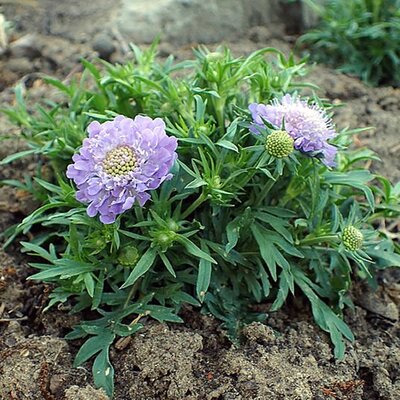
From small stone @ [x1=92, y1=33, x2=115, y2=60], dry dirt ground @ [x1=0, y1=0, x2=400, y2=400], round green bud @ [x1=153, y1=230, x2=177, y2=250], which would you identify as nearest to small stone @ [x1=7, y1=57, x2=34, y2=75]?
small stone @ [x1=92, y1=33, x2=115, y2=60]

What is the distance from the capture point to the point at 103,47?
4.03m

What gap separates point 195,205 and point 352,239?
544 mm

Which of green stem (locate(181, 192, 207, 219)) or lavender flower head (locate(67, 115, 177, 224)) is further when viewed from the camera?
green stem (locate(181, 192, 207, 219))

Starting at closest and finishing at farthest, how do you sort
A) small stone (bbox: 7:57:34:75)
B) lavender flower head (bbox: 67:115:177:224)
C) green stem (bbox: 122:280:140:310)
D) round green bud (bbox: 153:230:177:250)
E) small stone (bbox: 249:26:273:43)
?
lavender flower head (bbox: 67:115:177:224)
round green bud (bbox: 153:230:177:250)
green stem (bbox: 122:280:140:310)
small stone (bbox: 7:57:34:75)
small stone (bbox: 249:26:273:43)

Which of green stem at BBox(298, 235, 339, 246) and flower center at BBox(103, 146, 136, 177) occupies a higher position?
flower center at BBox(103, 146, 136, 177)

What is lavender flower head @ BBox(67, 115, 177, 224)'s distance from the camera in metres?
2.16

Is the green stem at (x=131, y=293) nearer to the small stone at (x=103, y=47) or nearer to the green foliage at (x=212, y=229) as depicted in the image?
the green foliage at (x=212, y=229)

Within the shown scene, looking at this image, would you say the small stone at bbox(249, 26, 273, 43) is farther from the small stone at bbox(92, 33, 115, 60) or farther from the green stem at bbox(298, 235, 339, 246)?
the green stem at bbox(298, 235, 339, 246)

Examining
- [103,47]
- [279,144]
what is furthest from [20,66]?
[279,144]

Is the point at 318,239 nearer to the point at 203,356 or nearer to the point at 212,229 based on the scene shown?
the point at 212,229

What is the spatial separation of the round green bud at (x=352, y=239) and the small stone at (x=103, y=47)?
2162 millimetres

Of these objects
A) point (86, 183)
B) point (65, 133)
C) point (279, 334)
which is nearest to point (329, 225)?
point (279, 334)

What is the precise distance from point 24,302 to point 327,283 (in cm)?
114

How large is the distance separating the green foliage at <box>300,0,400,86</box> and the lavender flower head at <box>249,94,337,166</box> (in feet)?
5.92
